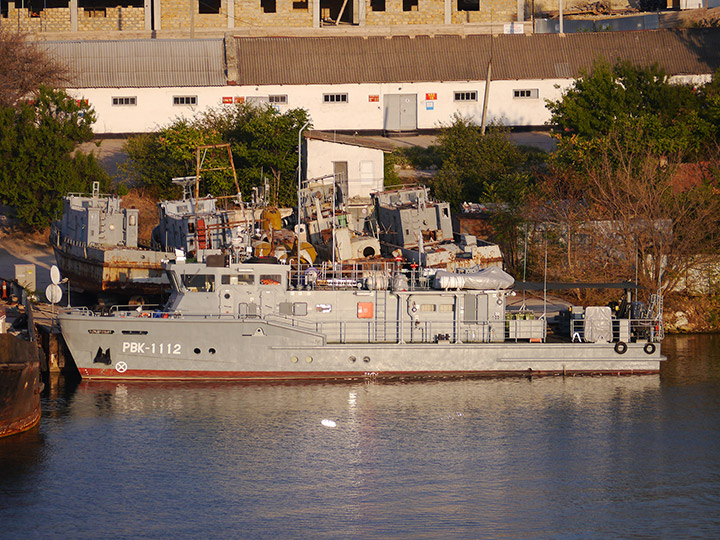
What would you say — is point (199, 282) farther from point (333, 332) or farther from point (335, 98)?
point (335, 98)

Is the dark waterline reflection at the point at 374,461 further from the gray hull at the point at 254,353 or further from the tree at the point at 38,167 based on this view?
the tree at the point at 38,167

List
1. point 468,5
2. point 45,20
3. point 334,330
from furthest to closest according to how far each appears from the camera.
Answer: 1. point 468,5
2. point 45,20
3. point 334,330

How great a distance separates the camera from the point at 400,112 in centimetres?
6906

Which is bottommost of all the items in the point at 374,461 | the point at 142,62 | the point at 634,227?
the point at 374,461

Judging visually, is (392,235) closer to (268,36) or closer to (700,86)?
(700,86)

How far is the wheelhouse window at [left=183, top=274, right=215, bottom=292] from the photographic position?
3809 cm

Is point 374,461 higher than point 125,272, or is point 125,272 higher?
point 125,272

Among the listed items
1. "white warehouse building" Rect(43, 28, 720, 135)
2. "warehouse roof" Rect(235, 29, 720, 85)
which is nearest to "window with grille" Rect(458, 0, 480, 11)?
"warehouse roof" Rect(235, 29, 720, 85)

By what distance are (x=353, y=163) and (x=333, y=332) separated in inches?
822

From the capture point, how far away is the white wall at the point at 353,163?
57.5m

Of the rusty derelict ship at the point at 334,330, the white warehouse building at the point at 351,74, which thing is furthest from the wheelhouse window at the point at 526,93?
the rusty derelict ship at the point at 334,330

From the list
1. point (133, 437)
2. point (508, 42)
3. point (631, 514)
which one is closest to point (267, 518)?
point (133, 437)

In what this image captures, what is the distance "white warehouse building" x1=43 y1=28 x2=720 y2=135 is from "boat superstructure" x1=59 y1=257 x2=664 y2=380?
29.9m

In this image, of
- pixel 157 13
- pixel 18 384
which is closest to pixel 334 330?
pixel 18 384
